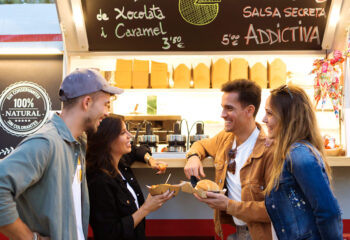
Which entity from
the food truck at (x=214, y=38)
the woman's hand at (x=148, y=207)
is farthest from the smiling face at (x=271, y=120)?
the food truck at (x=214, y=38)

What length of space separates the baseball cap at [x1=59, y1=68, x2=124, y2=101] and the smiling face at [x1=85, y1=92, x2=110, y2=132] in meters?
0.04

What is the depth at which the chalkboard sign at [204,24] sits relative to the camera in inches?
155

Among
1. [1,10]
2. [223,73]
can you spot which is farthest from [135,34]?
[1,10]

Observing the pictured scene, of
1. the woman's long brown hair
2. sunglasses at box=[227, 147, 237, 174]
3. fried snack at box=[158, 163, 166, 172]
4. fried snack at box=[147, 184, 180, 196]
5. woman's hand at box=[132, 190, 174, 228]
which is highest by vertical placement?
the woman's long brown hair

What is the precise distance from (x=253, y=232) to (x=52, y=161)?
120 centimetres

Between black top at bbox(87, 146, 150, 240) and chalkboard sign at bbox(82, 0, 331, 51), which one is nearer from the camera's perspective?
black top at bbox(87, 146, 150, 240)

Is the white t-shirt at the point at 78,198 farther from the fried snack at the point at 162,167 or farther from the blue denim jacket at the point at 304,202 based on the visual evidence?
the blue denim jacket at the point at 304,202

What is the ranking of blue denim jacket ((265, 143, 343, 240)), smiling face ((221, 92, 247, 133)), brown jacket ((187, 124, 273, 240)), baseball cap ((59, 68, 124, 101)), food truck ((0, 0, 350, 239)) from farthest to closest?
food truck ((0, 0, 350, 239))
smiling face ((221, 92, 247, 133))
brown jacket ((187, 124, 273, 240))
baseball cap ((59, 68, 124, 101))
blue denim jacket ((265, 143, 343, 240))

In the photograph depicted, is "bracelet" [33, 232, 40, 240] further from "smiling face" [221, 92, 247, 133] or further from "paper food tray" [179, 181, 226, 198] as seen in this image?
"smiling face" [221, 92, 247, 133]

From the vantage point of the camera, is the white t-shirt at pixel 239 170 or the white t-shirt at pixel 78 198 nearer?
the white t-shirt at pixel 78 198

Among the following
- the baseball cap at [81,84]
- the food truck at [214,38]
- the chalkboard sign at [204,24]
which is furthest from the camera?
the chalkboard sign at [204,24]

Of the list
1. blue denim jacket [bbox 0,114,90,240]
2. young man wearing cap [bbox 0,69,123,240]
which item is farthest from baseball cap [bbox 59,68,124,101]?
blue denim jacket [bbox 0,114,90,240]

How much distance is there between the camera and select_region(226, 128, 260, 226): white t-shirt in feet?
7.31

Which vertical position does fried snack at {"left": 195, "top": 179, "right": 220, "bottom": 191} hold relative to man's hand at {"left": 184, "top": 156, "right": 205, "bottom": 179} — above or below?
below
